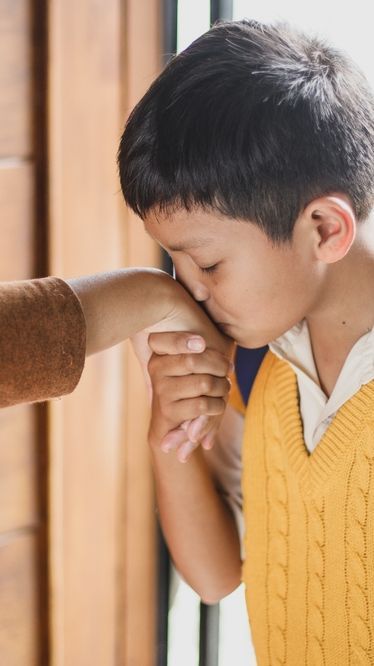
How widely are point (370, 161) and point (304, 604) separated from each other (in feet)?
1.82

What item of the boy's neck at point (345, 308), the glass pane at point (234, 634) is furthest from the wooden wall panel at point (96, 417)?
the boy's neck at point (345, 308)

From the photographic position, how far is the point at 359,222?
45.0 inches

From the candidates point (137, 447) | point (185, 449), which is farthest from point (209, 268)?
point (137, 447)

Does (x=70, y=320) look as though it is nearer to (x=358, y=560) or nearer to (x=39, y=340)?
(x=39, y=340)

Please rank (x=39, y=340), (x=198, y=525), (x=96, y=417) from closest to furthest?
(x=39, y=340)
(x=198, y=525)
(x=96, y=417)

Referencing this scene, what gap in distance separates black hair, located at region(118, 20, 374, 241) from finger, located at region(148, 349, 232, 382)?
0.19 metres

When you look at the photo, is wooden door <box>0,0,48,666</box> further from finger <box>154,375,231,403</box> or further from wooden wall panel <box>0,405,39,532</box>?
finger <box>154,375,231,403</box>

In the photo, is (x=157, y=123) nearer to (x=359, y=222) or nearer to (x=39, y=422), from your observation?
(x=359, y=222)

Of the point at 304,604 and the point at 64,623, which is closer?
the point at 304,604

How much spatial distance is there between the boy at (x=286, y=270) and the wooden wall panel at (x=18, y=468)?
36 centimetres

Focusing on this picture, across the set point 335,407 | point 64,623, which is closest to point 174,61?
point 335,407

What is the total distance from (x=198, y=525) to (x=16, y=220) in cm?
54

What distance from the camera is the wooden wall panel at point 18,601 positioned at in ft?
5.39

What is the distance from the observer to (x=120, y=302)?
1.14m
